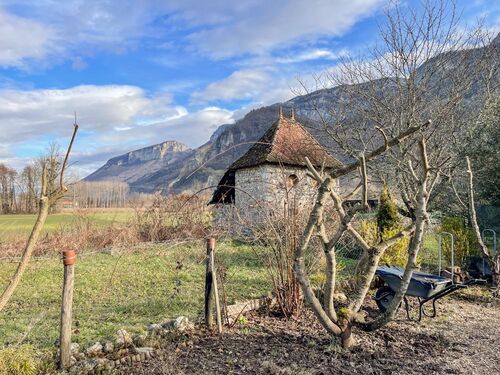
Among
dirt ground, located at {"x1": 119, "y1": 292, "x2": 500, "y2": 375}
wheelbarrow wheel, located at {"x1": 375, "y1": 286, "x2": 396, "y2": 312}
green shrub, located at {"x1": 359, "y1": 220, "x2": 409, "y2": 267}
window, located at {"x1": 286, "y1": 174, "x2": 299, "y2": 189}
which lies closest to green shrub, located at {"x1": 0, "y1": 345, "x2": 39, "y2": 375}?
dirt ground, located at {"x1": 119, "y1": 292, "x2": 500, "y2": 375}

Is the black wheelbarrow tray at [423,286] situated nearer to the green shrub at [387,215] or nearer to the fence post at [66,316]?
the fence post at [66,316]

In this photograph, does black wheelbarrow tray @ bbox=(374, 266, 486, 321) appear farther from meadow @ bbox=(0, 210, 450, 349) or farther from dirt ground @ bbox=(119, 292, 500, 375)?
meadow @ bbox=(0, 210, 450, 349)

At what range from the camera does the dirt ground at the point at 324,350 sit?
12.2 ft

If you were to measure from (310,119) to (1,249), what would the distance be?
43.1ft

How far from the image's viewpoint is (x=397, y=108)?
45.1 feet

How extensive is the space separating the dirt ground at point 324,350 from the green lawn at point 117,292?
1178 mm

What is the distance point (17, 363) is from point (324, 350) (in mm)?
2983

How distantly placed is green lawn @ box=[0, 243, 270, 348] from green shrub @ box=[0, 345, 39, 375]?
20cm

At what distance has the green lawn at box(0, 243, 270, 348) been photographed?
5461 millimetres

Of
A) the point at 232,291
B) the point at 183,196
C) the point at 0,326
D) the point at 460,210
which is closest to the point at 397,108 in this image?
the point at 460,210

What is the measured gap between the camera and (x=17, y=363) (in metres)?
3.60

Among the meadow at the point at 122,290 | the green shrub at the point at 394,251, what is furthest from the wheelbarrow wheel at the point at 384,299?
the green shrub at the point at 394,251

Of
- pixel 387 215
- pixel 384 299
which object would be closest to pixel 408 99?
pixel 387 215

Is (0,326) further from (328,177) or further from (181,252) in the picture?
(181,252)
